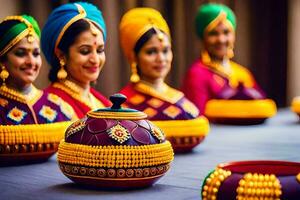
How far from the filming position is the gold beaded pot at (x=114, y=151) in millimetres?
2037

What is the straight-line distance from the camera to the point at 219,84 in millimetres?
4523

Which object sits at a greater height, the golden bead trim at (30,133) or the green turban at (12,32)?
the green turban at (12,32)

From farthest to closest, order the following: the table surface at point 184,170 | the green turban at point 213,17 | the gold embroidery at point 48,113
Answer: the green turban at point 213,17
the gold embroidery at point 48,113
the table surface at point 184,170

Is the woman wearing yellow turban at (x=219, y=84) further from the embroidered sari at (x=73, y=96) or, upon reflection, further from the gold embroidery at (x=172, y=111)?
the embroidered sari at (x=73, y=96)

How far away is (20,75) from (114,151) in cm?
76

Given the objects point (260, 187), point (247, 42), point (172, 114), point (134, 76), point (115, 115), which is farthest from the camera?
point (247, 42)

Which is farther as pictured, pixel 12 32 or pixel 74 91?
pixel 74 91

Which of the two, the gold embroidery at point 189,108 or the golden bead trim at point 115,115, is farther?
the gold embroidery at point 189,108

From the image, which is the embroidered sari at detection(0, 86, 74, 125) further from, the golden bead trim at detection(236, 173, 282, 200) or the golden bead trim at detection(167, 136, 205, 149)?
the golden bead trim at detection(236, 173, 282, 200)

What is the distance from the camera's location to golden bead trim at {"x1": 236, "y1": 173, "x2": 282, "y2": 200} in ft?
5.09

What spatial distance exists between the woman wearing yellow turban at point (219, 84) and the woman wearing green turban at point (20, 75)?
6.07 ft

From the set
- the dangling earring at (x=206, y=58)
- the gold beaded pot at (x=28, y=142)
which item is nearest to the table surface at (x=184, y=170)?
the gold beaded pot at (x=28, y=142)

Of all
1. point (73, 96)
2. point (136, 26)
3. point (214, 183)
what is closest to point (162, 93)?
point (136, 26)

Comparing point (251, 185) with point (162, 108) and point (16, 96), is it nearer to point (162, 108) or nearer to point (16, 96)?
point (16, 96)
